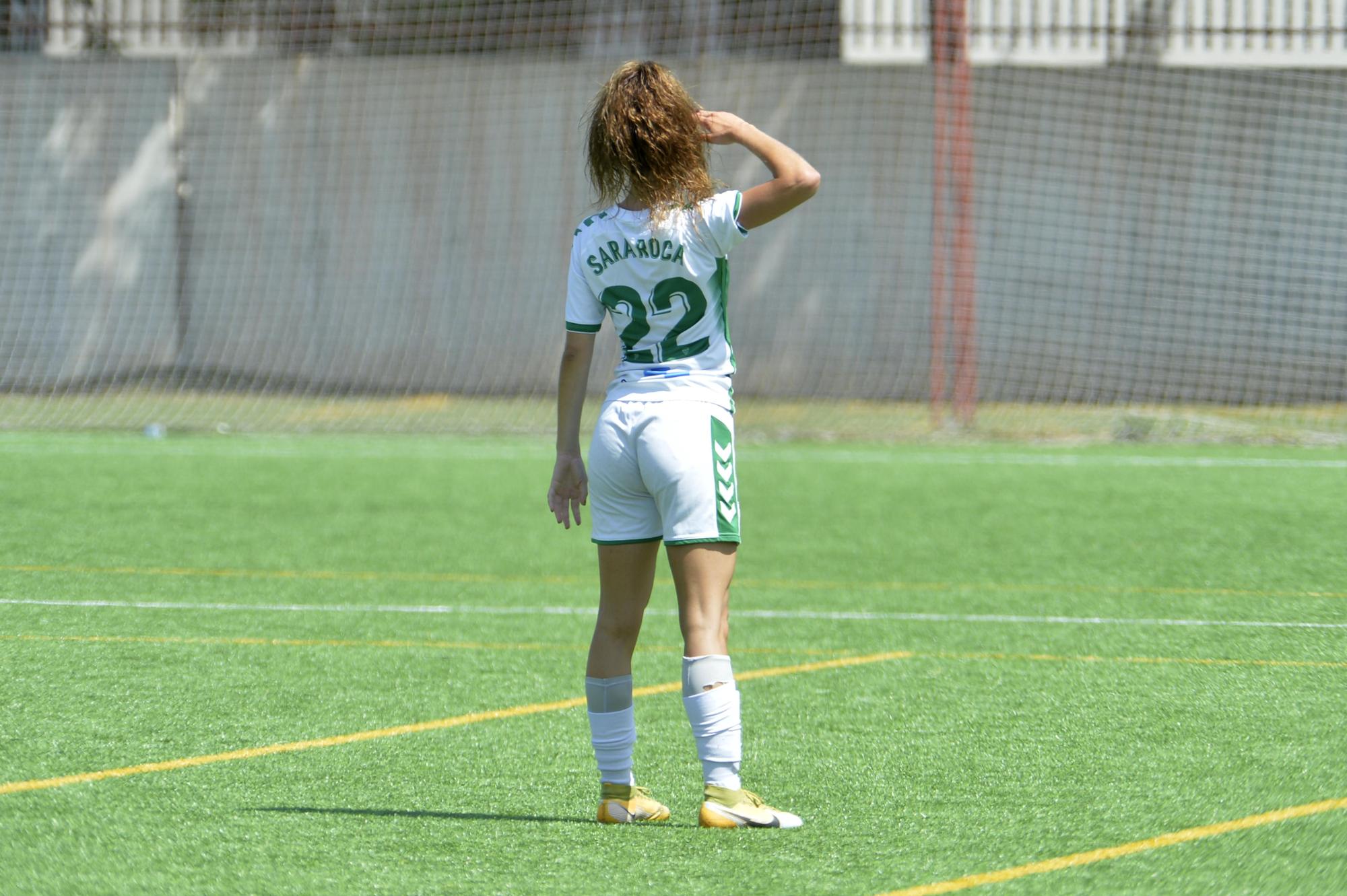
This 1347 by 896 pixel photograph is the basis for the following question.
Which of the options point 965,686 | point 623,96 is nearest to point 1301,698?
point 965,686

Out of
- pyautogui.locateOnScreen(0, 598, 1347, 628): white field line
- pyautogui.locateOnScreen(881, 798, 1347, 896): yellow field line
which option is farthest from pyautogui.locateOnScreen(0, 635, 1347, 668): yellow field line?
pyautogui.locateOnScreen(881, 798, 1347, 896): yellow field line

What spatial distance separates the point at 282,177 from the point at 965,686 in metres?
14.6

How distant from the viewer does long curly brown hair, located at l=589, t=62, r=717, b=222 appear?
12.0 feet

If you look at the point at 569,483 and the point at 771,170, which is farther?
the point at 569,483

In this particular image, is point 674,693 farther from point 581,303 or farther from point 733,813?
point 581,303

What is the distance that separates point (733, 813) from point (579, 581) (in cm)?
414

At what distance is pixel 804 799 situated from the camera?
4.02 meters

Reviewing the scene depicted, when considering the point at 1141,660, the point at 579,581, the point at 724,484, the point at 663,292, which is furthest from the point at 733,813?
the point at 579,581

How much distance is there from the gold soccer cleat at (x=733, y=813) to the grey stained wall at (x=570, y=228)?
43.0 ft

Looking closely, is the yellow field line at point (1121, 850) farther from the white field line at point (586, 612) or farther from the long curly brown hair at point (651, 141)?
the white field line at point (586, 612)

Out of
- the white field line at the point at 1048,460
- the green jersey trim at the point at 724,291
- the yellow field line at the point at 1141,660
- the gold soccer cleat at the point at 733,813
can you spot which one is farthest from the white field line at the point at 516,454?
the gold soccer cleat at the point at 733,813

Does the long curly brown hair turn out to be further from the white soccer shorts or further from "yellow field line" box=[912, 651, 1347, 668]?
"yellow field line" box=[912, 651, 1347, 668]

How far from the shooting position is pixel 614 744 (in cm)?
385

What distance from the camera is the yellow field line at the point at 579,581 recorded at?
7.25m
